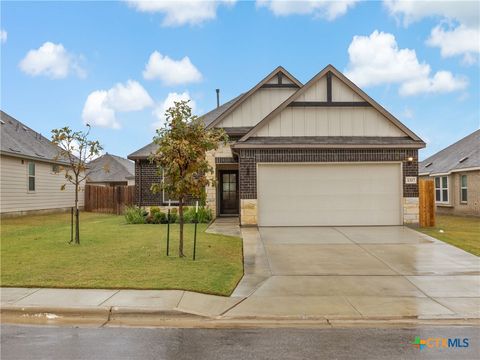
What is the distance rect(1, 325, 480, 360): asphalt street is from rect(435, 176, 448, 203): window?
21280 mm

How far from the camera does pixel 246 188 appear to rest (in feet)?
52.6

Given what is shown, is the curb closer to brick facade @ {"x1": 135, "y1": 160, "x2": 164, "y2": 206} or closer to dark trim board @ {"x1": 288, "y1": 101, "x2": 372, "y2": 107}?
dark trim board @ {"x1": 288, "y1": 101, "x2": 372, "y2": 107}

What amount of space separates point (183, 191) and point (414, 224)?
1027 centimetres

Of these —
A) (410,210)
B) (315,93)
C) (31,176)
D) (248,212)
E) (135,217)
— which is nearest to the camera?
(248,212)

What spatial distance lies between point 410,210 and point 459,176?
9.54m

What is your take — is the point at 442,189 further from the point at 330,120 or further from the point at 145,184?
the point at 145,184

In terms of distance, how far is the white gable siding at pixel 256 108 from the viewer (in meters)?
20.5

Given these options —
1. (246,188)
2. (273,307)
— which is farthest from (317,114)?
→ (273,307)

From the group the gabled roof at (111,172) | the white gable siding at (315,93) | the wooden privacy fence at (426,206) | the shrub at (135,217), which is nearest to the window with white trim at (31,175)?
the shrub at (135,217)

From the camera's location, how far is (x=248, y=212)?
16031mm

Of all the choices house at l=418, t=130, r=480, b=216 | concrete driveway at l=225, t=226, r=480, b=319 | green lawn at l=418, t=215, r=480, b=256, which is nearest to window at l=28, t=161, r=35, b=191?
concrete driveway at l=225, t=226, r=480, b=319

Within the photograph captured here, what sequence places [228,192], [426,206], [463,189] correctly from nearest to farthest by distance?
[426,206], [228,192], [463,189]

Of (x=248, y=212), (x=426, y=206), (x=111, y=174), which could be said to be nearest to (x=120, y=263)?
(x=248, y=212)

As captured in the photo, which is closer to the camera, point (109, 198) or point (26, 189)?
point (26, 189)
